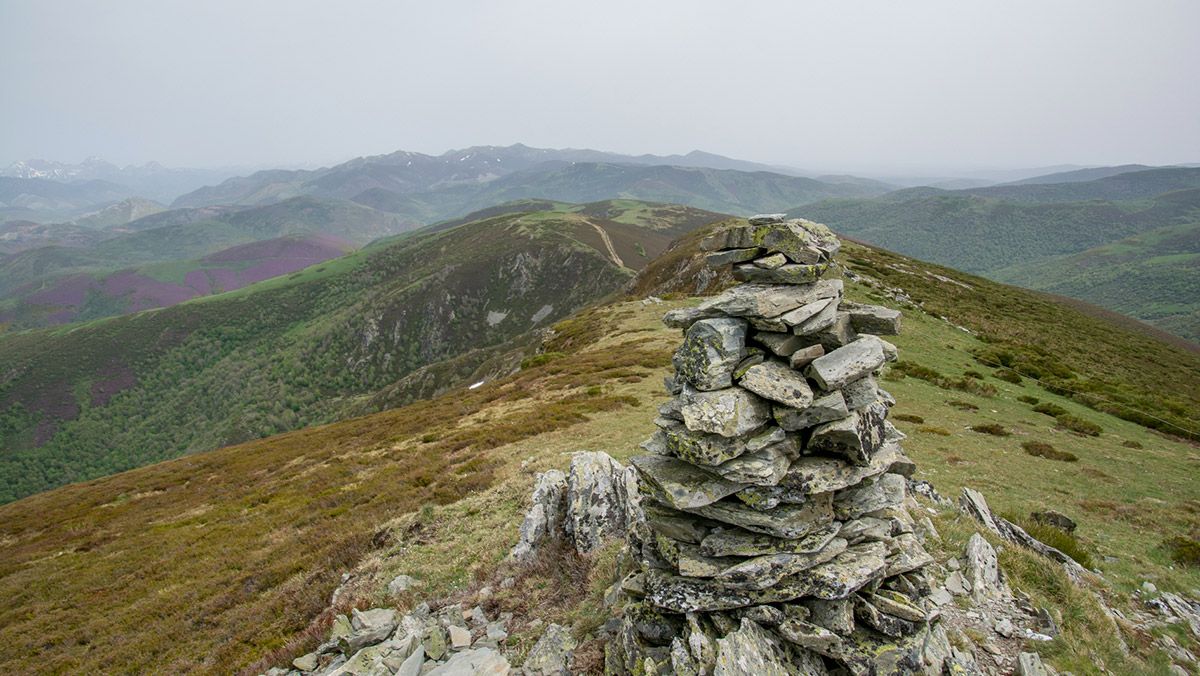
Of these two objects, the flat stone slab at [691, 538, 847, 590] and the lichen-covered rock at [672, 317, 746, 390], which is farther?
the lichen-covered rock at [672, 317, 746, 390]

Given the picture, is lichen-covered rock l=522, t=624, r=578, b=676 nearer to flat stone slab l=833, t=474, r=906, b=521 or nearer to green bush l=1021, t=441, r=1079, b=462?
flat stone slab l=833, t=474, r=906, b=521

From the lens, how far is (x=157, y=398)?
19112cm

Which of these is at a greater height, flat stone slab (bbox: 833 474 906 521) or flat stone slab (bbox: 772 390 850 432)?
flat stone slab (bbox: 772 390 850 432)

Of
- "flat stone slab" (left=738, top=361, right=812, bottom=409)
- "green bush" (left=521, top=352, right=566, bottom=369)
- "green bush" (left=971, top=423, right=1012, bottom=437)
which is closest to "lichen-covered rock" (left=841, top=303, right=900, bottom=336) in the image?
"flat stone slab" (left=738, top=361, right=812, bottom=409)

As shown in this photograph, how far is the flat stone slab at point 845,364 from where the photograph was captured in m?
9.11

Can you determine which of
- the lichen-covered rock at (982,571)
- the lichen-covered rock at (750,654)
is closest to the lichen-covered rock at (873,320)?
the lichen-covered rock at (982,571)

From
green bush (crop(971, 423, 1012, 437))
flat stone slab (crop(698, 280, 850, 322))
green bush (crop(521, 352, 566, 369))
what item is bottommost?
green bush (crop(521, 352, 566, 369))

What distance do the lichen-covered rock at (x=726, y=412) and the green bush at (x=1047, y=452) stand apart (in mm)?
24627

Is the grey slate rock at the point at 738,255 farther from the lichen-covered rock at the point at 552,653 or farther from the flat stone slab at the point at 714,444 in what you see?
the lichen-covered rock at the point at 552,653

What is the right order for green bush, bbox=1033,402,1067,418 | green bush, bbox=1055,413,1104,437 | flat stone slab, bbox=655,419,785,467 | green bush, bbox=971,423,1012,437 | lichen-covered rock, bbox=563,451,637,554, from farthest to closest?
green bush, bbox=1033,402,1067,418 < green bush, bbox=1055,413,1104,437 < green bush, bbox=971,423,1012,437 < lichen-covered rock, bbox=563,451,637,554 < flat stone slab, bbox=655,419,785,467

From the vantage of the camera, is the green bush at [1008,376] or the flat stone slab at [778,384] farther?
the green bush at [1008,376]

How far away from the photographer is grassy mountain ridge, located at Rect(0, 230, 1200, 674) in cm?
1516

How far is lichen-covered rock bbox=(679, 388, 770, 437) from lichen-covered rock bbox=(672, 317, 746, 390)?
0.29 m

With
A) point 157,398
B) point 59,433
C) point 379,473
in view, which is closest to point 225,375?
point 157,398
